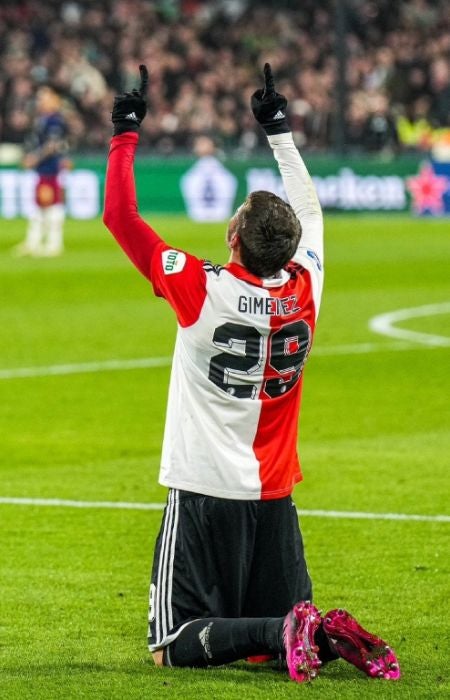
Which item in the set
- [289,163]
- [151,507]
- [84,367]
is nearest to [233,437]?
[289,163]

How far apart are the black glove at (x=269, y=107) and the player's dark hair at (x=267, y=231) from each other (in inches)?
20.5

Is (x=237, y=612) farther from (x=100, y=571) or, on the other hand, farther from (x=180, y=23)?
(x=180, y=23)

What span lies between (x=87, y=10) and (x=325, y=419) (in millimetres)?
32338

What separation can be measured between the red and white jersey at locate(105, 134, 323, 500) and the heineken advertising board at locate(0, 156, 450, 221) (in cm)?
2673

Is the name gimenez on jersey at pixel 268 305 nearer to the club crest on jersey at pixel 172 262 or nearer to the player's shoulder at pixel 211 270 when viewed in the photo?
the player's shoulder at pixel 211 270

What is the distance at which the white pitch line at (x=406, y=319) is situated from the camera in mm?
16109

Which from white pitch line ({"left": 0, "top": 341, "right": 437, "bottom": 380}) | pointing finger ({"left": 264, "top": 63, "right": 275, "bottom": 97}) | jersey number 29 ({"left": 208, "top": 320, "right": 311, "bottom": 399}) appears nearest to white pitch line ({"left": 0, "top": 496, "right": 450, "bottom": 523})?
jersey number 29 ({"left": 208, "top": 320, "right": 311, "bottom": 399})

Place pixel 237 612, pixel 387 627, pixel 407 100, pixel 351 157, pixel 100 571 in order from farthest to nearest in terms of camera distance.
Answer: pixel 407 100 < pixel 351 157 < pixel 100 571 < pixel 387 627 < pixel 237 612

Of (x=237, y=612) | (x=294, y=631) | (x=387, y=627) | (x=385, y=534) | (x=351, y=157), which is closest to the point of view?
(x=294, y=631)

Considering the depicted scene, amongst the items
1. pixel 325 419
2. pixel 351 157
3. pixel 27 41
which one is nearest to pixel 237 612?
pixel 325 419

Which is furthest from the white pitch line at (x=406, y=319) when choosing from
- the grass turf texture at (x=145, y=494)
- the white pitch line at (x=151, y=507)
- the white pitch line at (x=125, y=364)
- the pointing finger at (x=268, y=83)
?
the pointing finger at (x=268, y=83)

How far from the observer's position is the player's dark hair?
526 cm

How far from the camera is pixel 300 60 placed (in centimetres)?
4116

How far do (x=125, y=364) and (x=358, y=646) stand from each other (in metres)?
9.28
